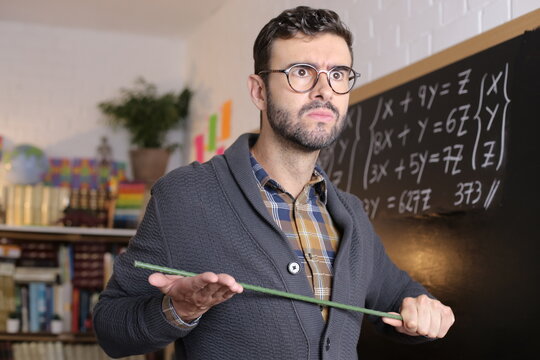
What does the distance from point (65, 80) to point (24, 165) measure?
2.66ft

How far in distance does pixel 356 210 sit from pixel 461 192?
83 cm

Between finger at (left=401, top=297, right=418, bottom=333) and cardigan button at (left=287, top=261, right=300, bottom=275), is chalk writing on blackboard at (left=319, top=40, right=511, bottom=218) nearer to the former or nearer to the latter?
finger at (left=401, top=297, right=418, bottom=333)

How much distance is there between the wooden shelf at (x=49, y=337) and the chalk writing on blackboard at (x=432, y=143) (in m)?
2.38

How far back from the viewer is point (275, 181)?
1540mm

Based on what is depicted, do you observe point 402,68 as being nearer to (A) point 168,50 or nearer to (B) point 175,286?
(B) point 175,286

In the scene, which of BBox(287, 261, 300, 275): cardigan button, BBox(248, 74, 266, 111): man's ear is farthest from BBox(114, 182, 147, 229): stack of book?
BBox(287, 261, 300, 275): cardigan button

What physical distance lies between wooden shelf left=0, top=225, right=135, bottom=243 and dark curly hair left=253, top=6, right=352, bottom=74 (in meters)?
3.53

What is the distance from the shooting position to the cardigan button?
140 centimetres

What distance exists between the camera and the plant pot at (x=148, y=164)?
212 inches

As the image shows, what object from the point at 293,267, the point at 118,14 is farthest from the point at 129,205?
the point at 293,267

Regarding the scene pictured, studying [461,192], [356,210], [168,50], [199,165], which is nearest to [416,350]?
[461,192]

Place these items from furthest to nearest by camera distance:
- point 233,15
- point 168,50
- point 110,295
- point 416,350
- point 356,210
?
point 168,50 → point 233,15 → point 416,350 → point 356,210 → point 110,295

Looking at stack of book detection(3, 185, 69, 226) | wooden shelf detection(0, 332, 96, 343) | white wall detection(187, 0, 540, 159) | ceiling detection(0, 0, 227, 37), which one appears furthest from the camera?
ceiling detection(0, 0, 227, 37)

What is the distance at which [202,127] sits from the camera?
541 centimetres
